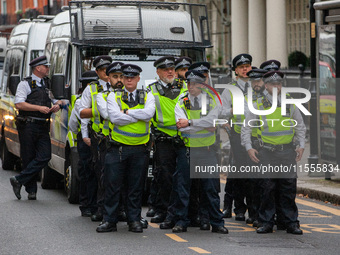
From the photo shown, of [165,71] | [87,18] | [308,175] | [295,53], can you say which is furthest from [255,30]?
[165,71]

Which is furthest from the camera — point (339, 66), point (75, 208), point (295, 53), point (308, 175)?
point (295, 53)

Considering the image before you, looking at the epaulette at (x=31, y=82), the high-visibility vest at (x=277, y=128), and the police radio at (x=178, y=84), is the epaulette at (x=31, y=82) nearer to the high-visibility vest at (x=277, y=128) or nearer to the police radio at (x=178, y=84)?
the police radio at (x=178, y=84)

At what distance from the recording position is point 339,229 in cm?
1037


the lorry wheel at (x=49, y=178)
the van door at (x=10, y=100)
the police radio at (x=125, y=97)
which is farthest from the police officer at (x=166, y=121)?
the van door at (x=10, y=100)

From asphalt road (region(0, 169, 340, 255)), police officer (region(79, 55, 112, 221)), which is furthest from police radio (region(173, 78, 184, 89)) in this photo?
asphalt road (region(0, 169, 340, 255))

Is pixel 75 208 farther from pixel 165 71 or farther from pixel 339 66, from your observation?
pixel 339 66

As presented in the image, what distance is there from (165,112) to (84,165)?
1769 mm

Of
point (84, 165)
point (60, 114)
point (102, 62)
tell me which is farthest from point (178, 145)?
point (60, 114)

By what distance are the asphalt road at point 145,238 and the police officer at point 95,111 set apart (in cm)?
38

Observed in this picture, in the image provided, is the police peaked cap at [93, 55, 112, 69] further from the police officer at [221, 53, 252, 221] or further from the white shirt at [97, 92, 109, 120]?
the police officer at [221, 53, 252, 221]

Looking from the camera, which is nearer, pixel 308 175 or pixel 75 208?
pixel 75 208

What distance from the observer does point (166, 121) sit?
10.2 metres

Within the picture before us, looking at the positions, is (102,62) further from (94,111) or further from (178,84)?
(178,84)

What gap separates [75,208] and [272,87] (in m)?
3.61
